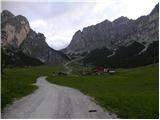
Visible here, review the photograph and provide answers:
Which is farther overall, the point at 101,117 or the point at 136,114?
A: the point at 136,114

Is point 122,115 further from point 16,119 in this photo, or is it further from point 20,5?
point 20,5

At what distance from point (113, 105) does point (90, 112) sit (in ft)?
22.2

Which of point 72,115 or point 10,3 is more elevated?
point 10,3

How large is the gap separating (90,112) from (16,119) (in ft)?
24.8

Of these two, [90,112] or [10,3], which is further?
[90,112]

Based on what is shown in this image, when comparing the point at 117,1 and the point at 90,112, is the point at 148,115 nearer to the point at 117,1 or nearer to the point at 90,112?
the point at 90,112

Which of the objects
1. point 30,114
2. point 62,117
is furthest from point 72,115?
point 30,114

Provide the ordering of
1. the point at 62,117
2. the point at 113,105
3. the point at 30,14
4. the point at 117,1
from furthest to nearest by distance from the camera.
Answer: the point at 113,105 < the point at 30,14 < the point at 117,1 < the point at 62,117

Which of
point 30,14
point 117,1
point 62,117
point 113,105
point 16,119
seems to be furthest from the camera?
point 113,105

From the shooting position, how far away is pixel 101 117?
25.8m

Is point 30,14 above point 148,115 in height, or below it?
above

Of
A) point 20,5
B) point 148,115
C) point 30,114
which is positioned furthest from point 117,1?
Answer: point 30,114

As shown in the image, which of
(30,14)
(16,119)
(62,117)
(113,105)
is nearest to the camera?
(16,119)

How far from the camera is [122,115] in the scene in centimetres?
2717
